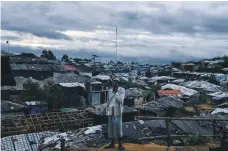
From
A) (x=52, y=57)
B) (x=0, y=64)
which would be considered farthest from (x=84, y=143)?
(x=52, y=57)

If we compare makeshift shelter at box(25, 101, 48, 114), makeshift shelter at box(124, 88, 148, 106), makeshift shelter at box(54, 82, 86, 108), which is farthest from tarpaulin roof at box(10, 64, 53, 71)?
makeshift shelter at box(25, 101, 48, 114)

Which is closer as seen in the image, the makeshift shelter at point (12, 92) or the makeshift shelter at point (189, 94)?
the makeshift shelter at point (12, 92)

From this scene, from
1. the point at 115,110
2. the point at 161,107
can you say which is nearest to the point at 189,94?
the point at 161,107

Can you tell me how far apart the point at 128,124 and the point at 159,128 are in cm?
133

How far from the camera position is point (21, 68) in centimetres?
4009

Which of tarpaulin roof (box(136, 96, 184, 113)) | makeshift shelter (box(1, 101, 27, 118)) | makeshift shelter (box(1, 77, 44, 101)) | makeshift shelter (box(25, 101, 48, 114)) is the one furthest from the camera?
makeshift shelter (box(1, 77, 44, 101))

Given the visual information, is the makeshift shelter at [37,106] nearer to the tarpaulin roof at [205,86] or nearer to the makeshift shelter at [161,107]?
the makeshift shelter at [161,107]

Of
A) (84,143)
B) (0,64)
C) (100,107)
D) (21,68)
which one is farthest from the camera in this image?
(21,68)

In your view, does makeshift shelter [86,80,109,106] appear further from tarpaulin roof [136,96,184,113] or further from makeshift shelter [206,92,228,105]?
makeshift shelter [206,92,228,105]

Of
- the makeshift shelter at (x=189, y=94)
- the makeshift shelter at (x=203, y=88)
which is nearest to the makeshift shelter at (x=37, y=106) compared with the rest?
the makeshift shelter at (x=189, y=94)

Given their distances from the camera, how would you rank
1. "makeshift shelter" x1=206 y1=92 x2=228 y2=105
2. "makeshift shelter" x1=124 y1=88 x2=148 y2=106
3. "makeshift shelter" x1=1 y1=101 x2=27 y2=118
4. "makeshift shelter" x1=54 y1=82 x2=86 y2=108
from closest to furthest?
"makeshift shelter" x1=1 y1=101 x2=27 y2=118 → "makeshift shelter" x1=54 y1=82 x2=86 y2=108 → "makeshift shelter" x1=206 y1=92 x2=228 y2=105 → "makeshift shelter" x1=124 y1=88 x2=148 y2=106

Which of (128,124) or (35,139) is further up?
(128,124)

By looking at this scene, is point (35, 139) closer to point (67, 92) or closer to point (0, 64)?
point (0, 64)

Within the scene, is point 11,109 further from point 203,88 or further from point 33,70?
point 203,88
